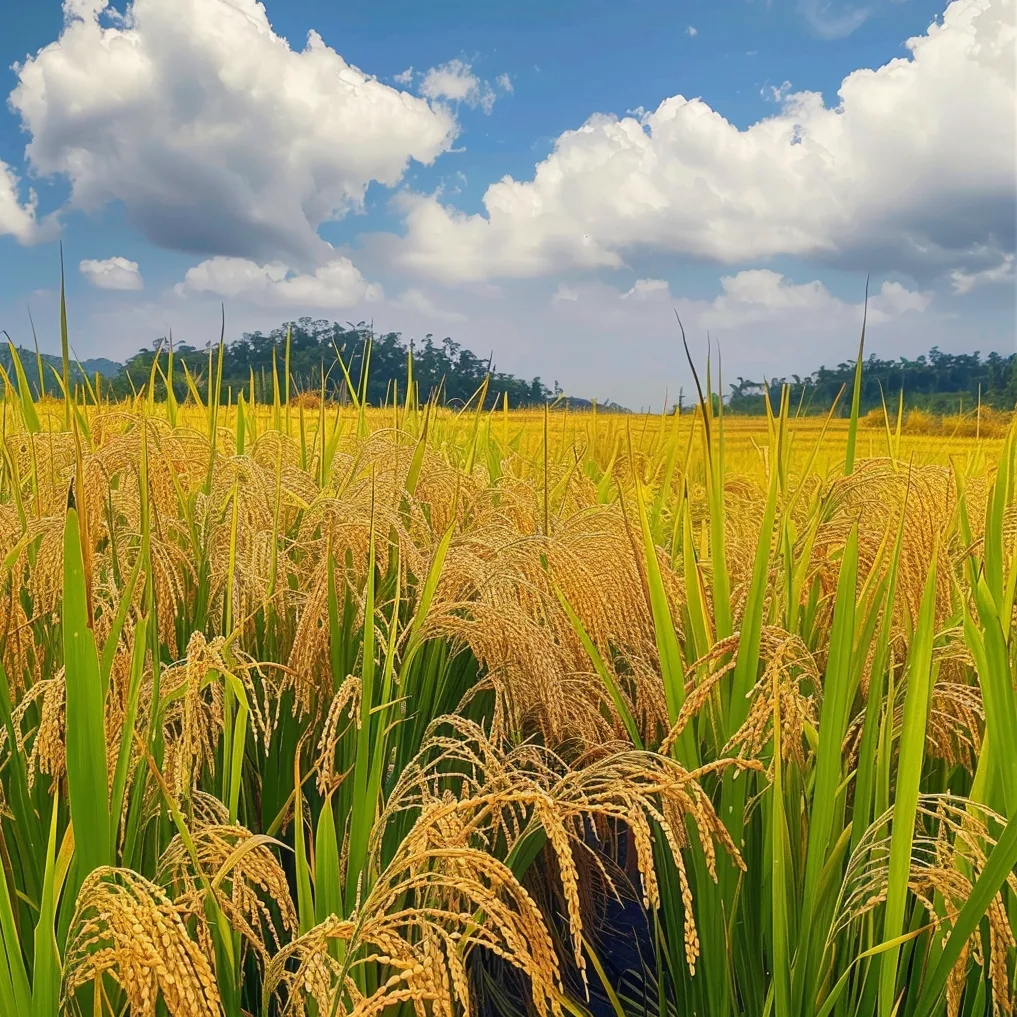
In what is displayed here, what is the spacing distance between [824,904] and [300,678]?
3.38ft

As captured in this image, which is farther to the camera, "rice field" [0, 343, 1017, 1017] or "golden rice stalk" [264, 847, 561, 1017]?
"rice field" [0, 343, 1017, 1017]

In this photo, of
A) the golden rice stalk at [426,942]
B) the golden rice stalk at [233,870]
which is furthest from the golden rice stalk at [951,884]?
the golden rice stalk at [233,870]

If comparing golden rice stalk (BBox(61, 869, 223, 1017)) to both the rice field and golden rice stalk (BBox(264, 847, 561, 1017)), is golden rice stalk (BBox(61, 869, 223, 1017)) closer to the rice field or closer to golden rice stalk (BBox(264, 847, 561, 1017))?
the rice field

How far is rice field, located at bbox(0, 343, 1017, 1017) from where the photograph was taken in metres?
1.04

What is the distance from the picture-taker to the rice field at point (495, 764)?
104 cm

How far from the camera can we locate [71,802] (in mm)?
1055

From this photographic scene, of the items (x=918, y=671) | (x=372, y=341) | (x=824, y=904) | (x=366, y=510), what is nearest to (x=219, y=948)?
(x=366, y=510)

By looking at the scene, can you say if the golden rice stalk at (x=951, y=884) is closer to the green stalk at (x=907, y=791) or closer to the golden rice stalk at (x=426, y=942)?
the green stalk at (x=907, y=791)

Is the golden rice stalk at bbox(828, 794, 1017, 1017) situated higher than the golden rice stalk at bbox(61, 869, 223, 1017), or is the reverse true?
the golden rice stalk at bbox(61, 869, 223, 1017)

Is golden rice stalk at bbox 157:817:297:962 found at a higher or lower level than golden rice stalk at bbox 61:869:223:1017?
lower

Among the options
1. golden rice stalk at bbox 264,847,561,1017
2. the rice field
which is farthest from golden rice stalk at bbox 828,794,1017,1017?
golden rice stalk at bbox 264,847,561,1017

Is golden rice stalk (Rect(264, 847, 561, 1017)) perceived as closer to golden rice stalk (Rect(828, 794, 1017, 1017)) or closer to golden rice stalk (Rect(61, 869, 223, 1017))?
golden rice stalk (Rect(61, 869, 223, 1017))

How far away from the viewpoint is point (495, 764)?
119 cm

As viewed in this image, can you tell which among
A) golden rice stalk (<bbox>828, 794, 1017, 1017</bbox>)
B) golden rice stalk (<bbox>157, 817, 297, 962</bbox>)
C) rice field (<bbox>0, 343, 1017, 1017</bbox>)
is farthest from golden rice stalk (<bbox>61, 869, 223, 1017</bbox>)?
golden rice stalk (<bbox>828, 794, 1017, 1017</bbox>)
